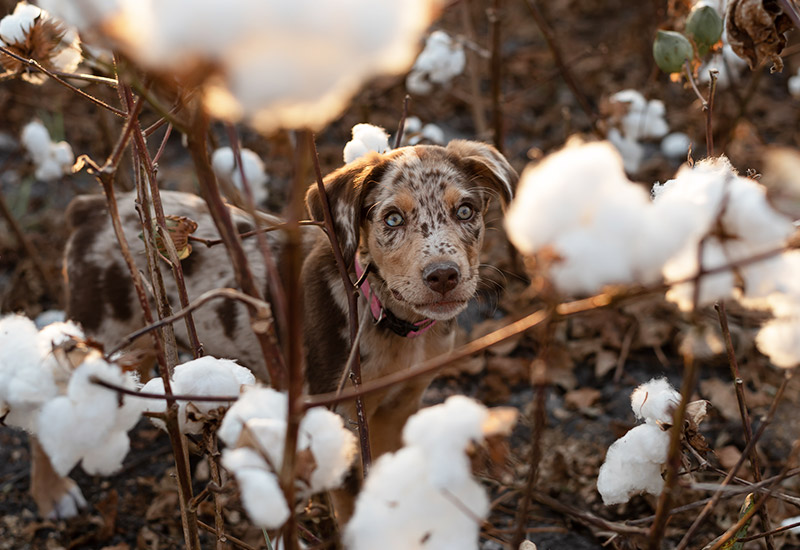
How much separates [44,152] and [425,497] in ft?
13.2

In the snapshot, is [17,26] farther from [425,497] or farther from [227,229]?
[425,497]

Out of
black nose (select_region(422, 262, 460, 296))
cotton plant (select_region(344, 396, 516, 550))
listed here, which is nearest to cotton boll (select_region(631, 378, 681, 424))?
cotton plant (select_region(344, 396, 516, 550))

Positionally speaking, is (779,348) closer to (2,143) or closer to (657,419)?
(657,419)

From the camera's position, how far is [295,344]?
0.94 m

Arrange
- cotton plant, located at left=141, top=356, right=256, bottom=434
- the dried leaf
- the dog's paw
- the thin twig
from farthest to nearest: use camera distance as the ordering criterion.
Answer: the dog's paw, the dried leaf, the thin twig, cotton plant, located at left=141, top=356, right=256, bottom=434

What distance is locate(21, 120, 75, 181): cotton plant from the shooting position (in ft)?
14.0

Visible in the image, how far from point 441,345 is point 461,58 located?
5.92 ft

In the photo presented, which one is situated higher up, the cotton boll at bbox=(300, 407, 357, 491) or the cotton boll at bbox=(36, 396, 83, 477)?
the cotton boll at bbox=(36, 396, 83, 477)

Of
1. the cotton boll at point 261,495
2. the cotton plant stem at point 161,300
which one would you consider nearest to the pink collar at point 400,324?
the cotton plant stem at point 161,300

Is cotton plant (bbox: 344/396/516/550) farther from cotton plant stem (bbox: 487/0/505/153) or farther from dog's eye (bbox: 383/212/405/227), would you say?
cotton plant stem (bbox: 487/0/505/153)

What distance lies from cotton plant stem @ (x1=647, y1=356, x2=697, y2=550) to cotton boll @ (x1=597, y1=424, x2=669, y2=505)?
260 millimetres

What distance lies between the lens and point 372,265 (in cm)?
293

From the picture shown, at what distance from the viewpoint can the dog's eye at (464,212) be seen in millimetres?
2906

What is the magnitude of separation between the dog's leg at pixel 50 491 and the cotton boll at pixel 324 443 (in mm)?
2605
